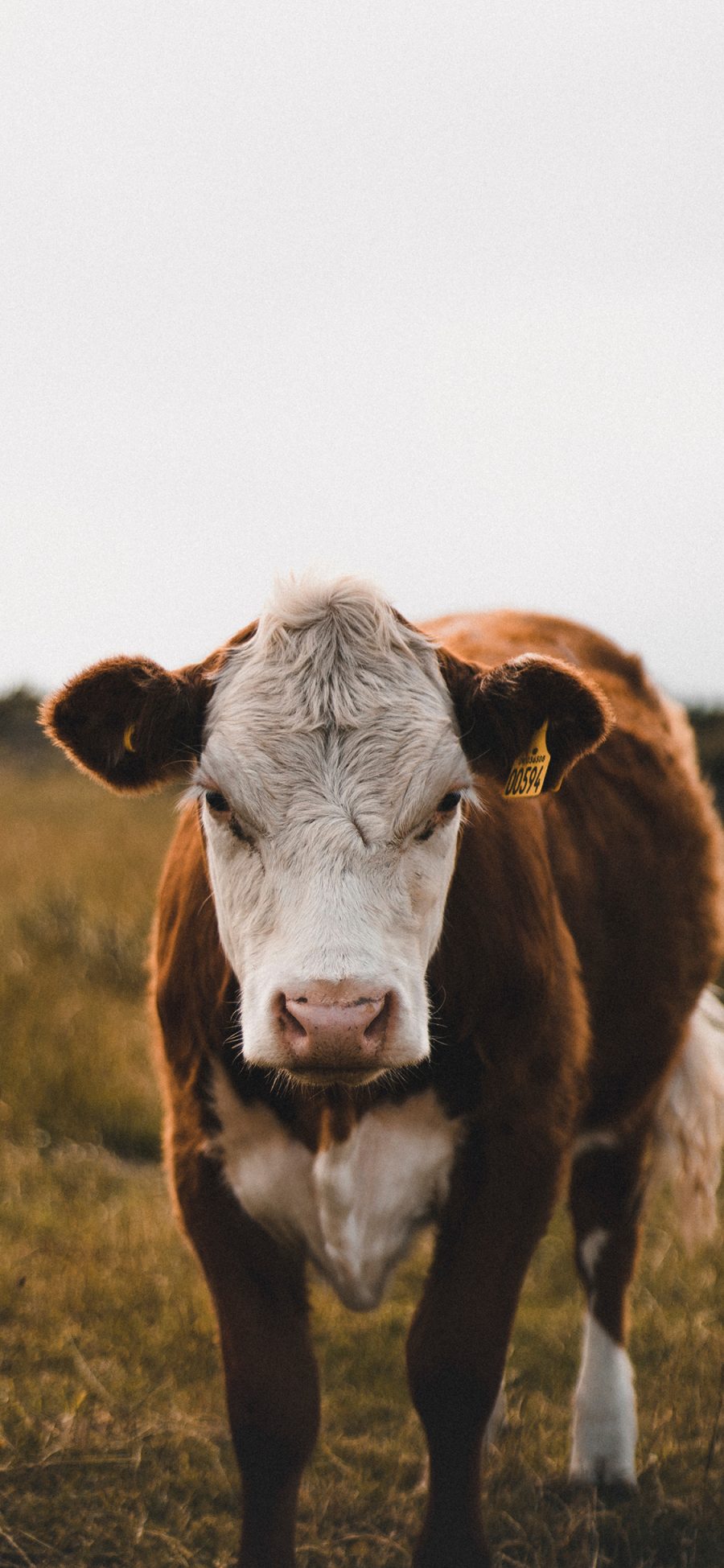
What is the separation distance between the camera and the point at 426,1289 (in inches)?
135

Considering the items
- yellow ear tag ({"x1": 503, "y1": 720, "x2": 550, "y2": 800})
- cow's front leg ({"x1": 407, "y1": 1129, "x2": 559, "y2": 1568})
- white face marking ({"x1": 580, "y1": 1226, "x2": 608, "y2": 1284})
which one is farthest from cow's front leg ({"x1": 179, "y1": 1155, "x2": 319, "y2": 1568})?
white face marking ({"x1": 580, "y1": 1226, "x2": 608, "y2": 1284})

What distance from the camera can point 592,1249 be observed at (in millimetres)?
4629

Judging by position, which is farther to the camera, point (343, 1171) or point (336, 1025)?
point (343, 1171)

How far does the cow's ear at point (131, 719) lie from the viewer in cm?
313

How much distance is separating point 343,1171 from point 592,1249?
153 centimetres

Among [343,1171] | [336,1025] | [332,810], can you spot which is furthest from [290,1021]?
[343,1171]

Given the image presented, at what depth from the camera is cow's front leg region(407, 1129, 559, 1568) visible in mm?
3336

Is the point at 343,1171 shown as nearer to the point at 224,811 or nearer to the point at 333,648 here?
the point at 224,811

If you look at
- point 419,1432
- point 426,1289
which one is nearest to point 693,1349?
point 419,1432

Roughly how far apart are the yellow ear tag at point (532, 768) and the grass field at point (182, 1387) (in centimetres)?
167

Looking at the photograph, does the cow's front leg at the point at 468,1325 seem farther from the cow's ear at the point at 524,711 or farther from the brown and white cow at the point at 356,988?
the cow's ear at the point at 524,711

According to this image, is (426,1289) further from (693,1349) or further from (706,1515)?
(693,1349)

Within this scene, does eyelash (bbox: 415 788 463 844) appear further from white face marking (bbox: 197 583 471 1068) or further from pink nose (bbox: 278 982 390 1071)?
pink nose (bbox: 278 982 390 1071)

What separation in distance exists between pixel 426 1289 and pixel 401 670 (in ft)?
4.19
